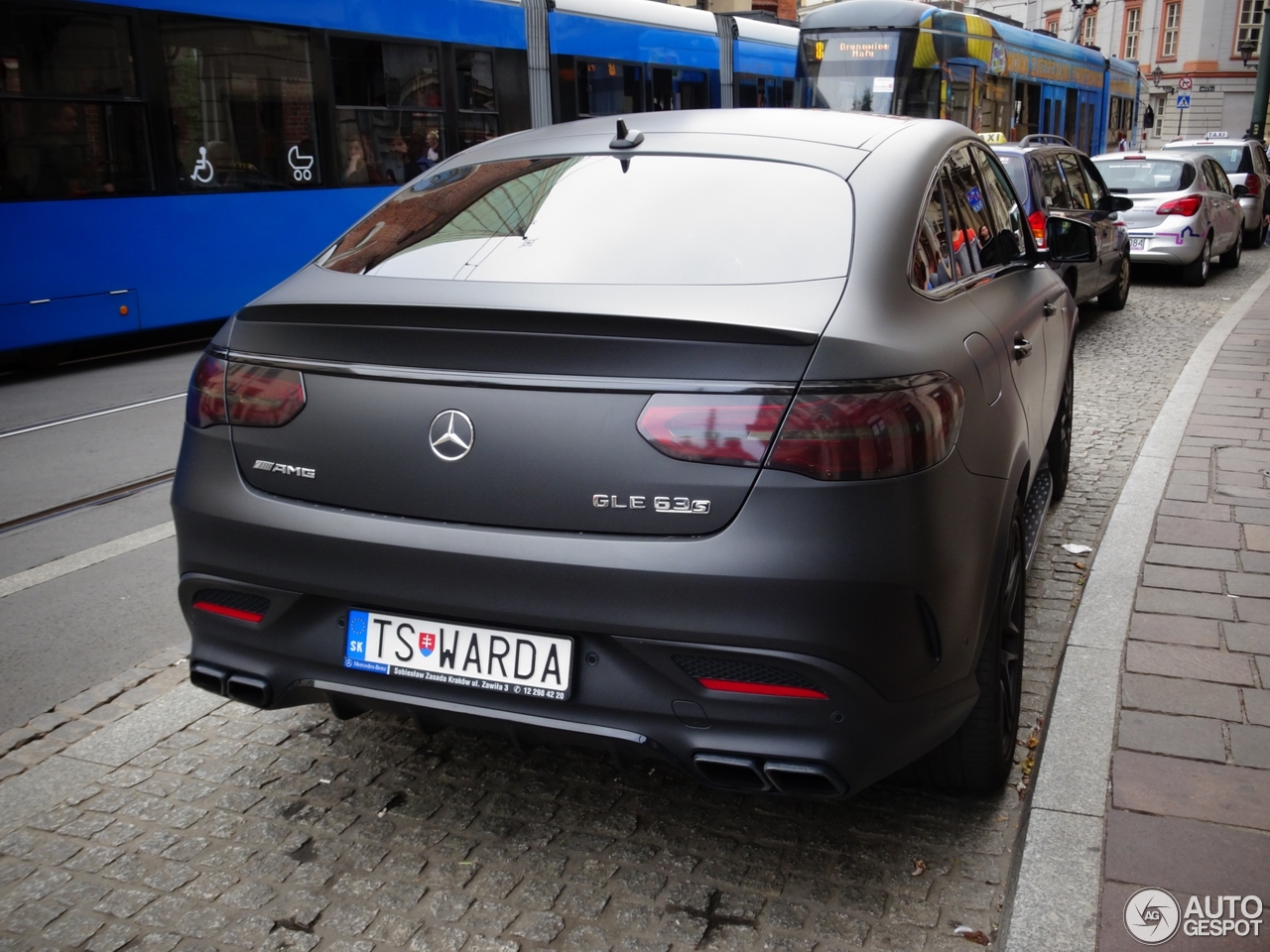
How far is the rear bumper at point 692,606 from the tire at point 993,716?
0.23 meters

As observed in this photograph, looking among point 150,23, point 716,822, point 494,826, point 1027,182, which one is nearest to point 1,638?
point 494,826

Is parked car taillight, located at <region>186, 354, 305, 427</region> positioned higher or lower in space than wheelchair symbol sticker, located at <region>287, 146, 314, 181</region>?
lower

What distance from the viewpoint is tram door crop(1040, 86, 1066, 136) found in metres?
23.3

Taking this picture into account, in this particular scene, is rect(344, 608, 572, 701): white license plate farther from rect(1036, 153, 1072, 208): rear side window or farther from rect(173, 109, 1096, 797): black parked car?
rect(1036, 153, 1072, 208): rear side window

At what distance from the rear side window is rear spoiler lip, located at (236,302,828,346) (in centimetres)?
848

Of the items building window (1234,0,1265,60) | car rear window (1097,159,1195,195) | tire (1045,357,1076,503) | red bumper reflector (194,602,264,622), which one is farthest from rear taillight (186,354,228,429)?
building window (1234,0,1265,60)

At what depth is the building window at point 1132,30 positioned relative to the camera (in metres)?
71.4

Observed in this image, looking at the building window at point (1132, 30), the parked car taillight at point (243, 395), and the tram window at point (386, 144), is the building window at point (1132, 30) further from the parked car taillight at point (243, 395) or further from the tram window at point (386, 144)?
the parked car taillight at point (243, 395)

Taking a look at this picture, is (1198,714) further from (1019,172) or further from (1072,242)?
(1019,172)

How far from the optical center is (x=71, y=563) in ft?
17.5

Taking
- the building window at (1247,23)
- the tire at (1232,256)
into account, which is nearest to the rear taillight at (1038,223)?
the tire at (1232,256)

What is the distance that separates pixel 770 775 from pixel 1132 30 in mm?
78978

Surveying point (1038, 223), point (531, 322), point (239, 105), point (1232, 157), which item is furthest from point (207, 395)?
point (1232, 157)

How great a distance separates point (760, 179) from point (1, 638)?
316 cm
